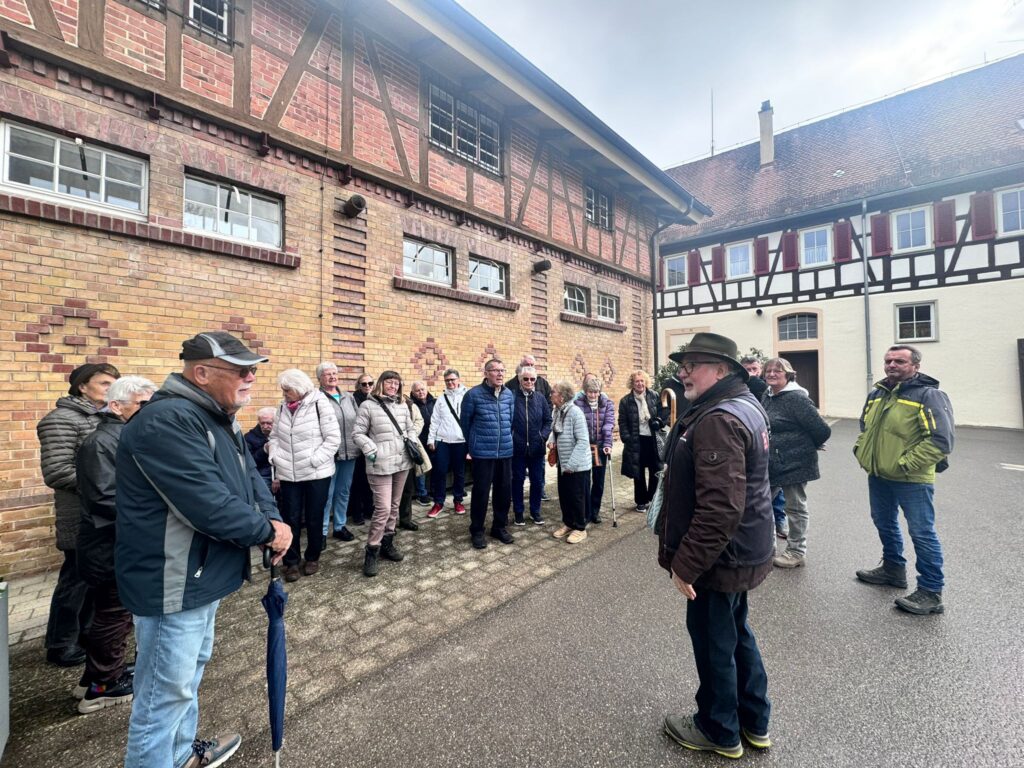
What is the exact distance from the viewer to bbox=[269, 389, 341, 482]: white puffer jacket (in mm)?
3789

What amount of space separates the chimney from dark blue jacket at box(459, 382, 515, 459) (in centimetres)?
2123

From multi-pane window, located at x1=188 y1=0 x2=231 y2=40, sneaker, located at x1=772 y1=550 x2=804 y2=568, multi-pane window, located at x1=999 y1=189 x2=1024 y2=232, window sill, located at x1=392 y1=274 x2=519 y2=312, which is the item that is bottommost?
sneaker, located at x1=772 y1=550 x2=804 y2=568

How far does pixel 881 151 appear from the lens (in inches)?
654

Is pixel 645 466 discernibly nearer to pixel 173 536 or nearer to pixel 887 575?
pixel 887 575

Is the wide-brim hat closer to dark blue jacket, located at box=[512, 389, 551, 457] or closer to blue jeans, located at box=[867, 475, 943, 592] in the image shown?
blue jeans, located at box=[867, 475, 943, 592]

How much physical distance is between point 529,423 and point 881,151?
20.0 m

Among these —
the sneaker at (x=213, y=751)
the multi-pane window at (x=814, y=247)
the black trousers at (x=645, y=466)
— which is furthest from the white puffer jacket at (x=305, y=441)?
the multi-pane window at (x=814, y=247)

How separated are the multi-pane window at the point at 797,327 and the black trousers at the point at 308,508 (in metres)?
18.0

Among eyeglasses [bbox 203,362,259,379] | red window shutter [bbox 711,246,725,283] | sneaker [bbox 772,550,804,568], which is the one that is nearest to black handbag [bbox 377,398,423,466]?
eyeglasses [bbox 203,362,259,379]

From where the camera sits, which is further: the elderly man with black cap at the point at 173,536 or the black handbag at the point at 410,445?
the black handbag at the point at 410,445

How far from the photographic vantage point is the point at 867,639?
110 inches

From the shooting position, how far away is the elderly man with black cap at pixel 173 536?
1623mm

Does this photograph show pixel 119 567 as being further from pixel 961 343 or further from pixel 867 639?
pixel 961 343

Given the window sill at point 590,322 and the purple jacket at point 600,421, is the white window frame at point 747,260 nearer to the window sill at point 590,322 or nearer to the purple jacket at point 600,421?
the window sill at point 590,322
